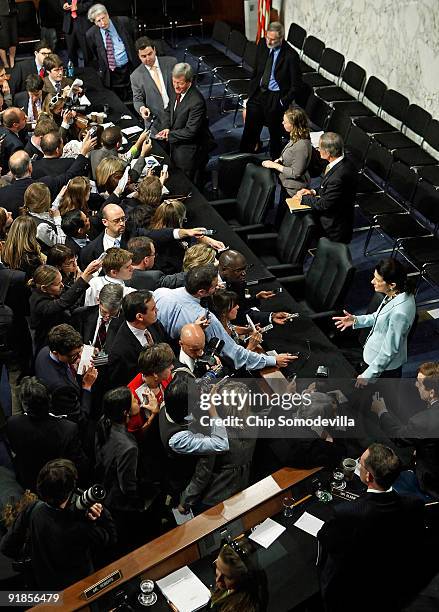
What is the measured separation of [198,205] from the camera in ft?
22.3

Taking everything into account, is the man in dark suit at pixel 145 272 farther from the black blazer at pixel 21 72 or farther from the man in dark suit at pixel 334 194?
the black blazer at pixel 21 72

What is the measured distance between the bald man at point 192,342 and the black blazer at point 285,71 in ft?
14.3

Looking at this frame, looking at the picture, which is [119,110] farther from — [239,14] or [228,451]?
[228,451]

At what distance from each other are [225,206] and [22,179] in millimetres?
1904

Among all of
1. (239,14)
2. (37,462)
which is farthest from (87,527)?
(239,14)

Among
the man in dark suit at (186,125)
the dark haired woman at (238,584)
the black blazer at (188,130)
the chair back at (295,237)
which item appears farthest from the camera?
the black blazer at (188,130)

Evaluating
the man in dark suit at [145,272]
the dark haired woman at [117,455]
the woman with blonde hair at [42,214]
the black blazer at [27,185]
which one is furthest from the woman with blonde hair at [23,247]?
the dark haired woman at [117,455]

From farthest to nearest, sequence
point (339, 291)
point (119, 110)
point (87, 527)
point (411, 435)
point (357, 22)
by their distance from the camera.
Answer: point (357, 22), point (119, 110), point (339, 291), point (411, 435), point (87, 527)

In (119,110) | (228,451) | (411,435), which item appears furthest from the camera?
(119,110)

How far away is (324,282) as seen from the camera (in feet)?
19.1

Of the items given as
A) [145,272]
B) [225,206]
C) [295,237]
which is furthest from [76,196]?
[295,237]

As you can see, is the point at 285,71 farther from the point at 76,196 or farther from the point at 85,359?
the point at 85,359

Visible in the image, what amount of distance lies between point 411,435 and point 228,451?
43.9 inches

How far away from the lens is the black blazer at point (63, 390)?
4.41 meters
